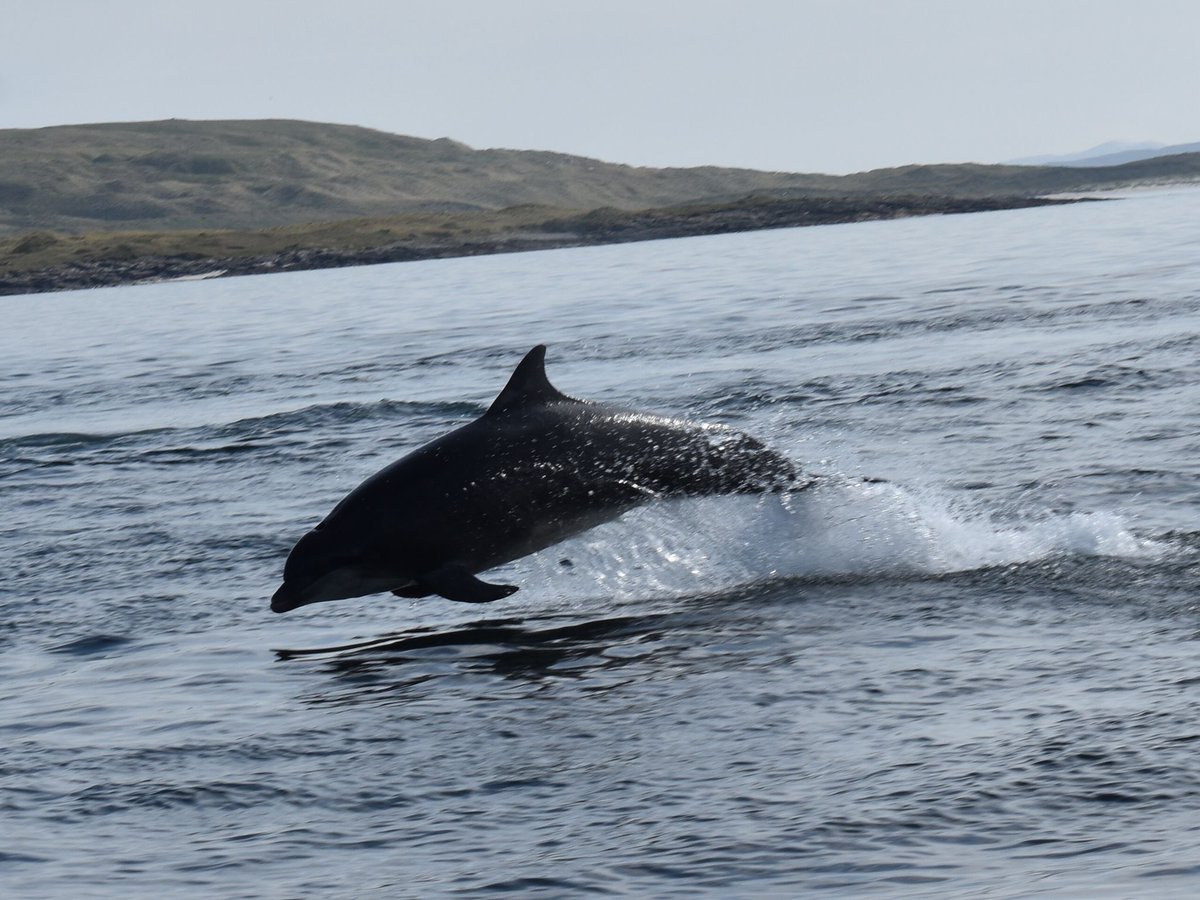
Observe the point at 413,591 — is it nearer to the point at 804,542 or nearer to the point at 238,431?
the point at 804,542

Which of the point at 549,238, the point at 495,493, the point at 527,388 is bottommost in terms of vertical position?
the point at 495,493

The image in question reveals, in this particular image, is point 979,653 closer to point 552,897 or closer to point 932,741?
point 932,741

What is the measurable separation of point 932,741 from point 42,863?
3743mm

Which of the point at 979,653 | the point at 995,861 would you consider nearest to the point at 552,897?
the point at 995,861

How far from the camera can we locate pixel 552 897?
6.11m

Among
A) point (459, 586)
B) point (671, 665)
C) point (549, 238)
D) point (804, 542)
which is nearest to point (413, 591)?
point (459, 586)

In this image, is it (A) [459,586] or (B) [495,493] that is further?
(B) [495,493]

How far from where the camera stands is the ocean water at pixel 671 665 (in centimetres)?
647

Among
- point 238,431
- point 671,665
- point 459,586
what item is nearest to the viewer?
point 671,665

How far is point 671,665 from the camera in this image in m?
9.10

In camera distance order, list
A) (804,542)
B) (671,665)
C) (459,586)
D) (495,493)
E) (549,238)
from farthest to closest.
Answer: (549,238)
(804,542)
(495,493)
(459,586)
(671,665)

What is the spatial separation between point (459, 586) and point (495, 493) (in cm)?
74

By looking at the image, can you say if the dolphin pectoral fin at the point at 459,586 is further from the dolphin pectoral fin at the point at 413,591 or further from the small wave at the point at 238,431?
the small wave at the point at 238,431

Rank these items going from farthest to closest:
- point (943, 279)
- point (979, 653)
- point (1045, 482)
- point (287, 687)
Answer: point (943, 279)
point (1045, 482)
point (287, 687)
point (979, 653)
